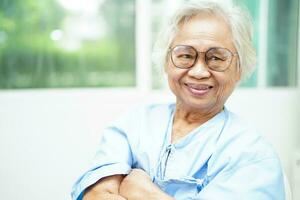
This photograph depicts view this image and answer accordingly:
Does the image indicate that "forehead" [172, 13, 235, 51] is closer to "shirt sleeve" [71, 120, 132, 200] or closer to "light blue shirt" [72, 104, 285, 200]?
"light blue shirt" [72, 104, 285, 200]

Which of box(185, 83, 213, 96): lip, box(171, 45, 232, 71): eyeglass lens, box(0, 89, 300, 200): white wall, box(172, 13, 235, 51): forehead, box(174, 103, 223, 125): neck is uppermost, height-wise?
box(172, 13, 235, 51): forehead

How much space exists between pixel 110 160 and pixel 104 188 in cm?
10

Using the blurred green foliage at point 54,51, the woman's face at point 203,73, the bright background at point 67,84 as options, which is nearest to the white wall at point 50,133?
the bright background at point 67,84

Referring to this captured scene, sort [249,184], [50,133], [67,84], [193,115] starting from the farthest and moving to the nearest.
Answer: [67,84] < [50,133] < [193,115] < [249,184]

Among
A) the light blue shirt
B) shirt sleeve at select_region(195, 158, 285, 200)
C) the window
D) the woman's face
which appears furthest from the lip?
the window

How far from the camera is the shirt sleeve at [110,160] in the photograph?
1.20 meters

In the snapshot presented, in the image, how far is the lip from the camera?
1196mm

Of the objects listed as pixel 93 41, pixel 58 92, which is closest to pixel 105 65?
pixel 93 41

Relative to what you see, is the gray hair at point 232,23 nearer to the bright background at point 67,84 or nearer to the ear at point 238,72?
the ear at point 238,72

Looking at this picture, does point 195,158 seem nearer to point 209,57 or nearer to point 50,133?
point 209,57

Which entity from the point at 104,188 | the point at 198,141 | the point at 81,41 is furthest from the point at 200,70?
the point at 81,41

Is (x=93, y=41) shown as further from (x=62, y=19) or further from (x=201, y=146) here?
(x=201, y=146)

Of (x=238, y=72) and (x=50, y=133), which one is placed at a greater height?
(x=238, y=72)

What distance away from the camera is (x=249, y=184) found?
103cm
